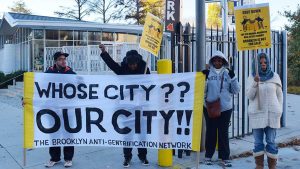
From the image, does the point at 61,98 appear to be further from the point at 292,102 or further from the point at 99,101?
the point at 292,102

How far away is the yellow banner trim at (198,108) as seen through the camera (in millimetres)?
5352

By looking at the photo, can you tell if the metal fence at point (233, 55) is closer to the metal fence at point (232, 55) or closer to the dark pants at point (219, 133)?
the metal fence at point (232, 55)

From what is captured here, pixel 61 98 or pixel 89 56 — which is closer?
pixel 61 98

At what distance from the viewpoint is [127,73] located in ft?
19.1

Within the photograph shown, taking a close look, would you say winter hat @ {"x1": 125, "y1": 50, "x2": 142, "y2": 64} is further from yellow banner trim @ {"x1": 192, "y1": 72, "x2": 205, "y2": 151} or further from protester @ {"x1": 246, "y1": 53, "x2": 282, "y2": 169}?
protester @ {"x1": 246, "y1": 53, "x2": 282, "y2": 169}

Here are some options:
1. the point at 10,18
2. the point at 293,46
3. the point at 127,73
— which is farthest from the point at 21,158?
the point at 293,46

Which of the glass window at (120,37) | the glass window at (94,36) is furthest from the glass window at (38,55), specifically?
the glass window at (120,37)

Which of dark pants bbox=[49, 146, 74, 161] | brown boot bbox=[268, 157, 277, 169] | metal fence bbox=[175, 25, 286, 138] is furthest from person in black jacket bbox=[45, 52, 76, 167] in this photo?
brown boot bbox=[268, 157, 277, 169]

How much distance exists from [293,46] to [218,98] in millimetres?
20427

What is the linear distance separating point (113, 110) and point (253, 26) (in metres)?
2.53

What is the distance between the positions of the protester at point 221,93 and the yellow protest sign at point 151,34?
87 centimetres

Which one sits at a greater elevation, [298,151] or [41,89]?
[41,89]

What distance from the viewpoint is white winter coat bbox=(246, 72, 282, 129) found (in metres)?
5.22

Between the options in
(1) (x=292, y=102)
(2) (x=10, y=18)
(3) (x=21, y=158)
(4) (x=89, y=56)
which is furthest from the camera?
(2) (x=10, y=18)
